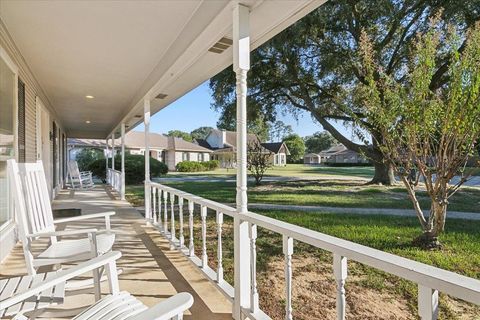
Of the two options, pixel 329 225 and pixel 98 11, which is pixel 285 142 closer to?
pixel 329 225

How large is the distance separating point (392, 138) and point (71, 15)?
4.42 meters

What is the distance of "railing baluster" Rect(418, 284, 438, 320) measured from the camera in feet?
3.44

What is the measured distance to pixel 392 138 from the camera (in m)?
4.80

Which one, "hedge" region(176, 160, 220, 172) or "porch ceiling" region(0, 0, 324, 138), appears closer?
"porch ceiling" region(0, 0, 324, 138)

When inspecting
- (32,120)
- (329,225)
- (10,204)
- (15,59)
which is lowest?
(329,225)

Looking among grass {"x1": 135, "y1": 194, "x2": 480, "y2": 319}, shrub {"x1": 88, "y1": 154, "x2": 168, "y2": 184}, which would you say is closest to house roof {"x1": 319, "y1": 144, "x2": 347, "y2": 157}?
shrub {"x1": 88, "y1": 154, "x2": 168, "y2": 184}

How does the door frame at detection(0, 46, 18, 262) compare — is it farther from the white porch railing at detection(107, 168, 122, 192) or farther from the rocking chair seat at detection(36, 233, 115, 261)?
the white porch railing at detection(107, 168, 122, 192)

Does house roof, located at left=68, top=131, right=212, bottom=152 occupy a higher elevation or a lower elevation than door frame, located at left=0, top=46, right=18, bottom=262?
higher

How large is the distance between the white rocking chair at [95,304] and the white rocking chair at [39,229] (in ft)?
1.47

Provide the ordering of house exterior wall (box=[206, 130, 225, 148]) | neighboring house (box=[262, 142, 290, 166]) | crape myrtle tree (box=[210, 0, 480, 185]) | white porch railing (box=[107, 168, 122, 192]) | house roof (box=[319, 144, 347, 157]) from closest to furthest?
crape myrtle tree (box=[210, 0, 480, 185])
white porch railing (box=[107, 168, 122, 192])
neighboring house (box=[262, 142, 290, 166])
house exterior wall (box=[206, 130, 225, 148])
house roof (box=[319, 144, 347, 157])

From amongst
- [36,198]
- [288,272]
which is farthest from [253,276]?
[36,198]

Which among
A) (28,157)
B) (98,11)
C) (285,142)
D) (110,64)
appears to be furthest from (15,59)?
(285,142)

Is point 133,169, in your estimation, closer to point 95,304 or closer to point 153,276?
point 153,276

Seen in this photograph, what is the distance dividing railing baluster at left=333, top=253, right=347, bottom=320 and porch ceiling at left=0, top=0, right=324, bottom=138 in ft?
5.06
